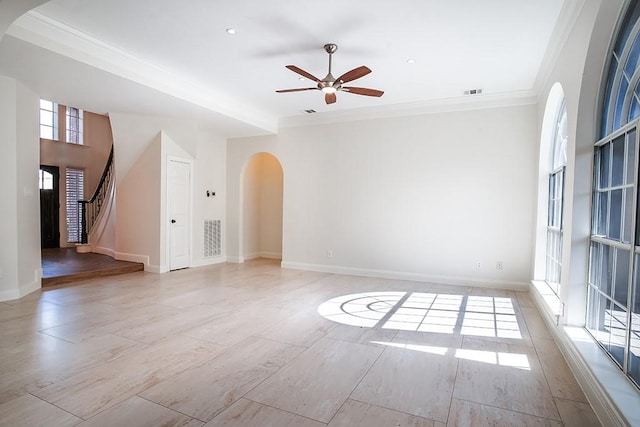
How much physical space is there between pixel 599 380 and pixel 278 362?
222 cm

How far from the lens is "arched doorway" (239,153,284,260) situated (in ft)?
27.3

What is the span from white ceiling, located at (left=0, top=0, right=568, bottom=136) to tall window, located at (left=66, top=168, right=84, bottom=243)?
588 centimetres

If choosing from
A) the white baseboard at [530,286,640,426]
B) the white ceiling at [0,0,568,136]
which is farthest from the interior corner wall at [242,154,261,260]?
the white baseboard at [530,286,640,426]

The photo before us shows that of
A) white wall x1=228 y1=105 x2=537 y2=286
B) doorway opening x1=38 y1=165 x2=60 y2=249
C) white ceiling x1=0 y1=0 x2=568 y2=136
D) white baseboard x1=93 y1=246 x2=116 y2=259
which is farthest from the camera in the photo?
doorway opening x1=38 y1=165 x2=60 y2=249

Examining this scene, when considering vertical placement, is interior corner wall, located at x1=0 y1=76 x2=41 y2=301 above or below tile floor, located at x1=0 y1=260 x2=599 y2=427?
above

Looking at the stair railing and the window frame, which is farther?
the window frame

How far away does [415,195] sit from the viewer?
5.99 meters

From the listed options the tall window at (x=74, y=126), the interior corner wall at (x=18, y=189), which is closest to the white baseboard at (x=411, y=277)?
the interior corner wall at (x=18, y=189)

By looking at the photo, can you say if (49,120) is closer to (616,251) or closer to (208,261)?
(208,261)

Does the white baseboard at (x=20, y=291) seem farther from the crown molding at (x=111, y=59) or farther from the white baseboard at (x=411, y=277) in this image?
the white baseboard at (x=411, y=277)

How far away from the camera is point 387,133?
245 inches

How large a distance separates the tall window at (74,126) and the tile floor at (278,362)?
7.04 m

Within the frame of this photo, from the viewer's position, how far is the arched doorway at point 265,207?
8336 mm

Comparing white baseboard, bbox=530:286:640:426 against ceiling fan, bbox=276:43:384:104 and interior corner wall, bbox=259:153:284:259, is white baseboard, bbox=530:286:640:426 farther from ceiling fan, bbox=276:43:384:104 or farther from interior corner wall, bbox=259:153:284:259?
interior corner wall, bbox=259:153:284:259
